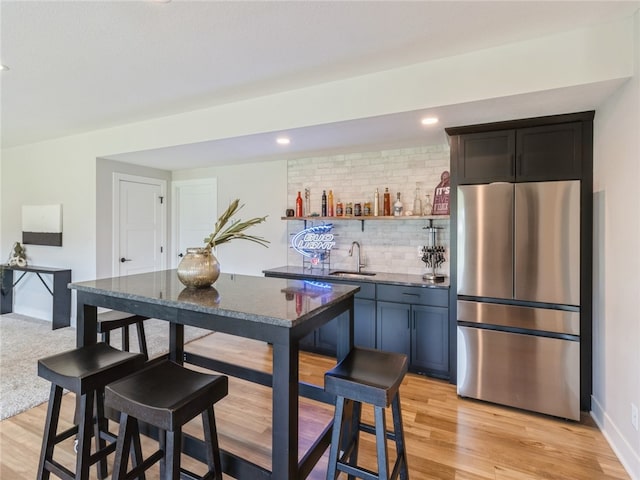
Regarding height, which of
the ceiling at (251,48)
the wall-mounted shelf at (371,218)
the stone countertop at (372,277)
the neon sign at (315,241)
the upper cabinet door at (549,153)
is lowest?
the stone countertop at (372,277)

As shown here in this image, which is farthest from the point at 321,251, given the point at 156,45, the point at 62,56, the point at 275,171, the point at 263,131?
the point at 62,56

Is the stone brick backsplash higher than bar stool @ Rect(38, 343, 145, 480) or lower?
higher

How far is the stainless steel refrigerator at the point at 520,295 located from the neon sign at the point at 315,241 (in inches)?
66.5

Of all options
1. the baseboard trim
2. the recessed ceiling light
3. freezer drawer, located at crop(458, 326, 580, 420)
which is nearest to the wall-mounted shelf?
the recessed ceiling light

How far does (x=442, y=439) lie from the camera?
230 centimetres

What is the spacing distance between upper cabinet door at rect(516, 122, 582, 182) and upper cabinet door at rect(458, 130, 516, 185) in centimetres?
6

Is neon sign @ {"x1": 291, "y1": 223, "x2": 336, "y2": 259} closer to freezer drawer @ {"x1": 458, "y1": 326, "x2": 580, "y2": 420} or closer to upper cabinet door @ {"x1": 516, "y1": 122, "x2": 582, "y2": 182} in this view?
freezer drawer @ {"x1": 458, "y1": 326, "x2": 580, "y2": 420}

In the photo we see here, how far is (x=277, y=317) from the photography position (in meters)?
1.44

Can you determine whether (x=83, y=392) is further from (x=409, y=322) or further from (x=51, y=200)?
(x=51, y=200)

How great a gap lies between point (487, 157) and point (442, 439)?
2.20 metres

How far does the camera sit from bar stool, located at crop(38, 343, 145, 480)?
161cm

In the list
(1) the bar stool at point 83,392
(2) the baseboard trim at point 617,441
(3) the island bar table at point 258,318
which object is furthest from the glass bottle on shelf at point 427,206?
(1) the bar stool at point 83,392

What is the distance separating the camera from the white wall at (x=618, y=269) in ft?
6.43

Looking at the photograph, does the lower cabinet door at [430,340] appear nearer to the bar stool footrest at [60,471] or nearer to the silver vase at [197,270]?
the silver vase at [197,270]
